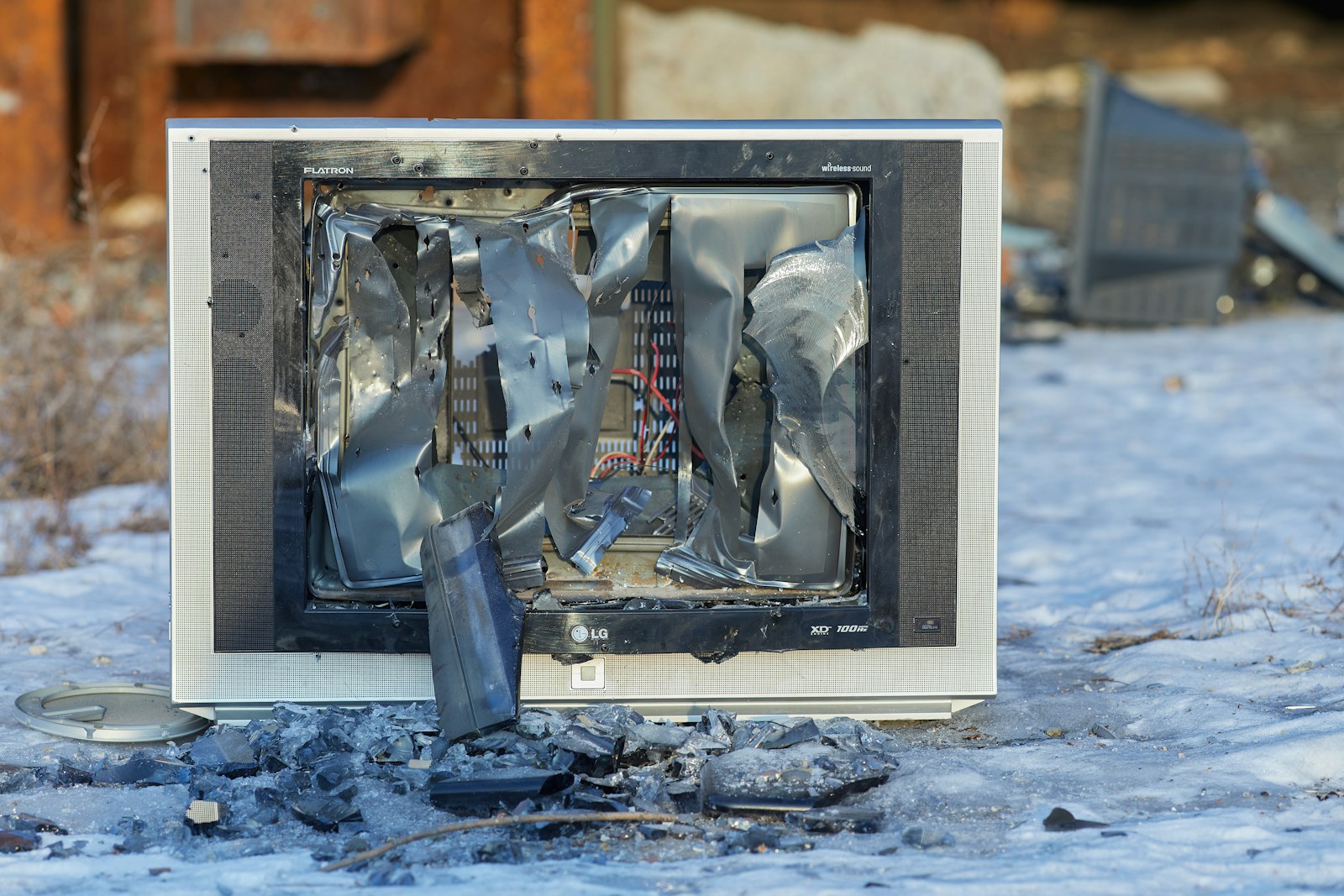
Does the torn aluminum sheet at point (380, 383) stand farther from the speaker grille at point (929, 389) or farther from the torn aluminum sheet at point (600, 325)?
the speaker grille at point (929, 389)

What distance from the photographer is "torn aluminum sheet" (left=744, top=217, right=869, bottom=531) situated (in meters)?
2.44

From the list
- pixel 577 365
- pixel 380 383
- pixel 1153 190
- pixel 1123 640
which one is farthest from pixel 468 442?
pixel 1153 190

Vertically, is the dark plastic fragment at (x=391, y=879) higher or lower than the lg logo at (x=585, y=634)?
lower

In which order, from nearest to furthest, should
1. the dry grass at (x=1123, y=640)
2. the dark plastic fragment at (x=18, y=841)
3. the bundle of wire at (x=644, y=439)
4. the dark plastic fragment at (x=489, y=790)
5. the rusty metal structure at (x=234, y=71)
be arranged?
the dark plastic fragment at (x=18, y=841) → the dark plastic fragment at (x=489, y=790) → the bundle of wire at (x=644, y=439) → the dry grass at (x=1123, y=640) → the rusty metal structure at (x=234, y=71)

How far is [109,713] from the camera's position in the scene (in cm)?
270

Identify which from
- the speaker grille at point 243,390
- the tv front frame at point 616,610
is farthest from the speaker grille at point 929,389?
the speaker grille at point 243,390

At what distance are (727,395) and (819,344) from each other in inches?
9.8

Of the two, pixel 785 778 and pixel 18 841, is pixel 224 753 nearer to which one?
pixel 18 841

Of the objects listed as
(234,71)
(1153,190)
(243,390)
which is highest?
(234,71)

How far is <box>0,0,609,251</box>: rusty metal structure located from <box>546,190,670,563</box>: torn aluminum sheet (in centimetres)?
401

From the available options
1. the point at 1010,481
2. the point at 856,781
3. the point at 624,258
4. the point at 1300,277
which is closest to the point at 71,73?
the point at 1010,481

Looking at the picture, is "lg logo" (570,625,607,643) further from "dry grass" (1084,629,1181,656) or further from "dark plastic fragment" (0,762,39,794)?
"dry grass" (1084,629,1181,656)

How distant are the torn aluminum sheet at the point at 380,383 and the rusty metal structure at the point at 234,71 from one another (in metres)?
3.89

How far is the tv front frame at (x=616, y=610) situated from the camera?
93.7 inches
